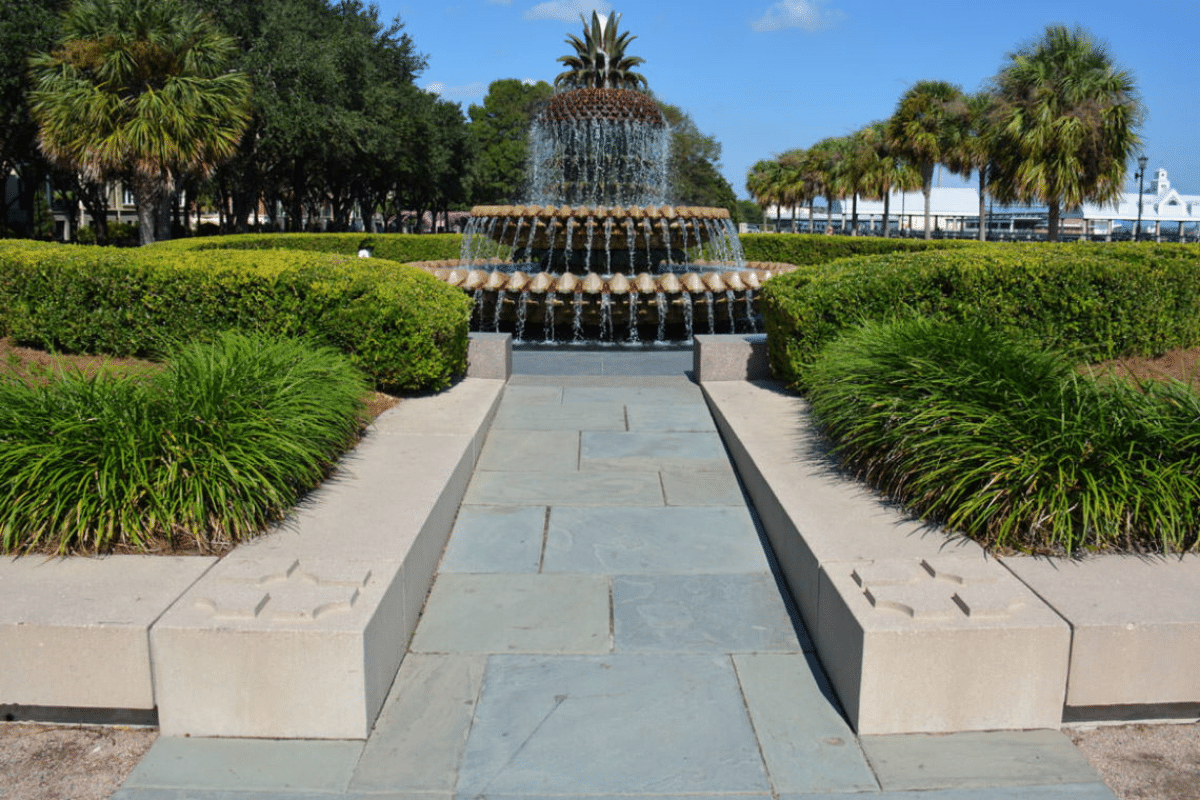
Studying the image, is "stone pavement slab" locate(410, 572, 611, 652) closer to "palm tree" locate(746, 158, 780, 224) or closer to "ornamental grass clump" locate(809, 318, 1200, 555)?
"ornamental grass clump" locate(809, 318, 1200, 555)

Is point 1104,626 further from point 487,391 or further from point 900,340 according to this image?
point 487,391

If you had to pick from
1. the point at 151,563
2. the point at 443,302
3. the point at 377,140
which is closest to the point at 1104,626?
the point at 151,563

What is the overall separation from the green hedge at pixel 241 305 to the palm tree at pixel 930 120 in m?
33.0

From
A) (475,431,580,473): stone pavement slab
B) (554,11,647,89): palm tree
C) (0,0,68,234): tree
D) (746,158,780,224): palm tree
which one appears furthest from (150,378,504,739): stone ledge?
(746,158,780,224): palm tree

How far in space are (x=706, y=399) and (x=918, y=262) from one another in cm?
226

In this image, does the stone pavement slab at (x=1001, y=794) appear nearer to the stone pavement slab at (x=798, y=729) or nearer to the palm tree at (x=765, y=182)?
the stone pavement slab at (x=798, y=729)

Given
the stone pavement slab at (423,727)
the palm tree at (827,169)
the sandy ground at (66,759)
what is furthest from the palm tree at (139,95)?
the palm tree at (827,169)

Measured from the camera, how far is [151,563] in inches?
159

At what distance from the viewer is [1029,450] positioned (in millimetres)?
4445

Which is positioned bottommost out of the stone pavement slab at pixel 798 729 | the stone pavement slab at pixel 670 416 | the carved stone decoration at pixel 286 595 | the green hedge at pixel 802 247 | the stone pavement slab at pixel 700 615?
the stone pavement slab at pixel 798 729

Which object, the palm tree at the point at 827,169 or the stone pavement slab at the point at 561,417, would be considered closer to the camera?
the stone pavement slab at the point at 561,417

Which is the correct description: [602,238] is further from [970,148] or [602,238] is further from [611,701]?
[970,148]

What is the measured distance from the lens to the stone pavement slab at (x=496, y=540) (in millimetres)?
5094

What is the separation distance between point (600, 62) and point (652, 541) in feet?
37.0
